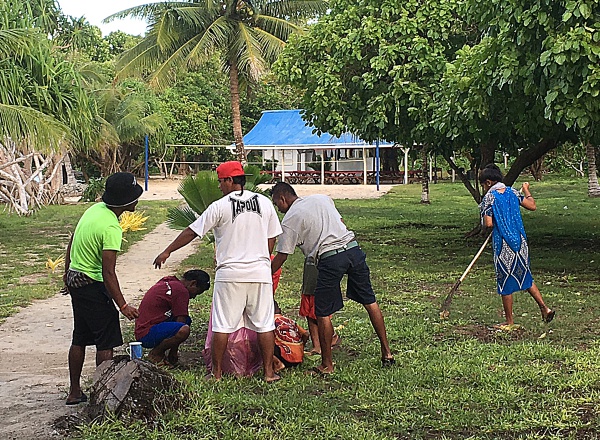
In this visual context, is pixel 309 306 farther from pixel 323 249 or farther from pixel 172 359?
pixel 172 359

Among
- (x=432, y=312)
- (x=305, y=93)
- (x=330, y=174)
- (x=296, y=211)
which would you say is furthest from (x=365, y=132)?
(x=330, y=174)

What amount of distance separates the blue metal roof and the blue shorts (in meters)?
32.3

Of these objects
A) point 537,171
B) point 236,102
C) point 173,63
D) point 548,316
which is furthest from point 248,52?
point 537,171

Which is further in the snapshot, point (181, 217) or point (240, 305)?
point (181, 217)

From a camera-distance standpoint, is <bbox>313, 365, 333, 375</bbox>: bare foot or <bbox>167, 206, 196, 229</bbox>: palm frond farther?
<bbox>167, 206, 196, 229</bbox>: palm frond

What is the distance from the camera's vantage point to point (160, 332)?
6.61 metres

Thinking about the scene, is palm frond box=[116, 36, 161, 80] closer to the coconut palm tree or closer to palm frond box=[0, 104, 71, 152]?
the coconut palm tree

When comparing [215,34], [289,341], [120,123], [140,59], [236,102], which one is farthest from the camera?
[120,123]

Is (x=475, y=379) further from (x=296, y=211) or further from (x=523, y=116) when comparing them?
(x=523, y=116)

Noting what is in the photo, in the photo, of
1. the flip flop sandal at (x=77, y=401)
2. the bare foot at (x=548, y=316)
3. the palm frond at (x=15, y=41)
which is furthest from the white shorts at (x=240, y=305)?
the palm frond at (x=15, y=41)

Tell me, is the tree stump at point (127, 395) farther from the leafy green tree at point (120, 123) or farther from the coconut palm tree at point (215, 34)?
the leafy green tree at point (120, 123)

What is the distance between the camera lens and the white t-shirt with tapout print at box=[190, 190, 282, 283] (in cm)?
606

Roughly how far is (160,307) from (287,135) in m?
35.3

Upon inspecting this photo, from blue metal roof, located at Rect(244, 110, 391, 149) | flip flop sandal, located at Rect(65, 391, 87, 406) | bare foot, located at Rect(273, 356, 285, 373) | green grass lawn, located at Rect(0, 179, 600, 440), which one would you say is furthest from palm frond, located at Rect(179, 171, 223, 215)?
blue metal roof, located at Rect(244, 110, 391, 149)
